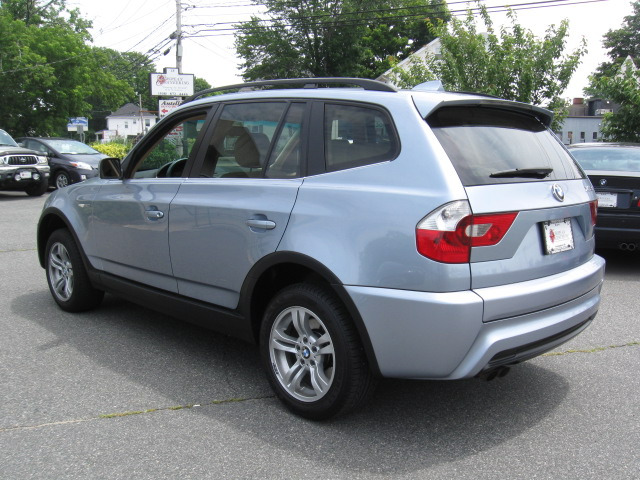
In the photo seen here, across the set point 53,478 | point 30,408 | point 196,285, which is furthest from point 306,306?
point 30,408

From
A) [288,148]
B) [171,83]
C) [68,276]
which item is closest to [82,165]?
[171,83]

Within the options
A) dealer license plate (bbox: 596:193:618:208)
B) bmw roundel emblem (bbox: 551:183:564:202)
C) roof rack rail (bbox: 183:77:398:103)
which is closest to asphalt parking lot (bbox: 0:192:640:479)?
bmw roundel emblem (bbox: 551:183:564:202)

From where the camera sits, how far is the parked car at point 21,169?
16.0m

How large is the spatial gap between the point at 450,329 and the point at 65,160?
57.1 feet

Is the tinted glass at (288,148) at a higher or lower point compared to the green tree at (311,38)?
lower

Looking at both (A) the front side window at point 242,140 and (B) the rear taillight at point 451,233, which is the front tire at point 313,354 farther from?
(A) the front side window at point 242,140

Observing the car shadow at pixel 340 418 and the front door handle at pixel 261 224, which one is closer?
the car shadow at pixel 340 418

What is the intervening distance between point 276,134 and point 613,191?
4965 millimetres

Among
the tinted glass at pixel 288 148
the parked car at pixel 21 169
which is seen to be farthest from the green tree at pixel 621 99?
the parked car at pixel 21 169

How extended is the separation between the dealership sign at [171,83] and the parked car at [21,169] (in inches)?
258

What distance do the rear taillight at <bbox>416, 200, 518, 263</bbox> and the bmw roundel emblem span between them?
615mm

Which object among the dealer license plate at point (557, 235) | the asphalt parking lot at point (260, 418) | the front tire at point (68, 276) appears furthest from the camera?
the front tire at point (68, 276)

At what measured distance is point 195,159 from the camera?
4160mm

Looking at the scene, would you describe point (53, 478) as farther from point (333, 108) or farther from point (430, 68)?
point (430, 68)
